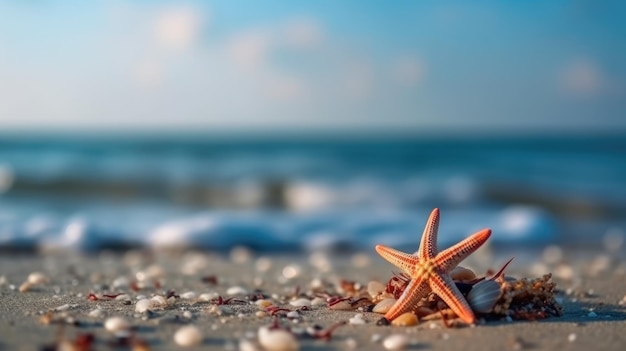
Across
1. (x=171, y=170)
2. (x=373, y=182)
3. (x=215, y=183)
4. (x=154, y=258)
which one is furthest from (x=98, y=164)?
(x=154, y=258)

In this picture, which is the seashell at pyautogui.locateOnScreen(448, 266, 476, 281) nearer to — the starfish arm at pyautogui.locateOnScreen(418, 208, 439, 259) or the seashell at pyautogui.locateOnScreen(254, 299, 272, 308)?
the starfish arm at pyautogui.locateOnScreen(418, 208, 439, 259)

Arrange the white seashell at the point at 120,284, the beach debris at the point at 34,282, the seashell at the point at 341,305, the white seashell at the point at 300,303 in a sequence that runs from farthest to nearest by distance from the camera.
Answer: the white seashell at the point at 120,284
the beach debris at the point at 34,282
the white seashell at the point at 300,303
the seashell at the point at 341,305

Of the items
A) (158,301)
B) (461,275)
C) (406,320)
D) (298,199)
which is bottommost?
(406,320)

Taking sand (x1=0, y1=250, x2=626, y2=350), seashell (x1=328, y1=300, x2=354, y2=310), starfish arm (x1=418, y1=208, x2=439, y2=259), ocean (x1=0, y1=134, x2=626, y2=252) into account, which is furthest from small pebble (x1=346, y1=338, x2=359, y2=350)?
ocean (x1=0, y1=134, x2=626, y2=252)

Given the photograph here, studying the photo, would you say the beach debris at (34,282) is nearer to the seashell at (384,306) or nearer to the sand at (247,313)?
the sand at (247,313)

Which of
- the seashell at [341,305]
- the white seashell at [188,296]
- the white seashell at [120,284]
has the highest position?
the white seashell at [120,284]

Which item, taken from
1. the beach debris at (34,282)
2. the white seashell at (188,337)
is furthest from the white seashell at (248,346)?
the beach debris at (34,282)

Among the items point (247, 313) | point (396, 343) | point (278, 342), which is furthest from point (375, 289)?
point (278, 342)

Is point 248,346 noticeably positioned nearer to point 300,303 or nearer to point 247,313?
point 247,313
